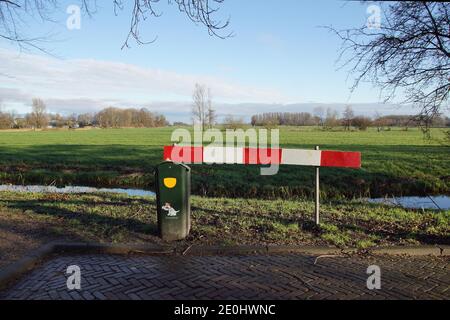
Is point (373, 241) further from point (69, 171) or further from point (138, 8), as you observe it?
point (69, 171)

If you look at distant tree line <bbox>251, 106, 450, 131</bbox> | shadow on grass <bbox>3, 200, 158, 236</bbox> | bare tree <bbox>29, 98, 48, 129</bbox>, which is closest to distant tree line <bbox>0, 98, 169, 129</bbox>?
bare tree <bbox>29, 98, 48, 129</bbox>

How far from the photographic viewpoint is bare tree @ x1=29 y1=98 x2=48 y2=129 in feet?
288

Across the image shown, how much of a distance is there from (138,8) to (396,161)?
1761 cm

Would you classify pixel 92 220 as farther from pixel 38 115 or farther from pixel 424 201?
pixel 38 115

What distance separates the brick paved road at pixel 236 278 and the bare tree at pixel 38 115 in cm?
9493

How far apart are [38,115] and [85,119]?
2083cm

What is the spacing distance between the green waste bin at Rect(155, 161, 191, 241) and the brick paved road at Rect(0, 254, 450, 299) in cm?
67

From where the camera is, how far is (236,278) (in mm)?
3936

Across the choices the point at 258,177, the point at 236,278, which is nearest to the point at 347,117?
the point at 258,177

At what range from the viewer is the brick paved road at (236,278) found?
3.57 metres

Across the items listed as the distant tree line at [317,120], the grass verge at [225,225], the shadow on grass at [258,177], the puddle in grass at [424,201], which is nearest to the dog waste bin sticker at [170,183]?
the grass verge at [225,225]

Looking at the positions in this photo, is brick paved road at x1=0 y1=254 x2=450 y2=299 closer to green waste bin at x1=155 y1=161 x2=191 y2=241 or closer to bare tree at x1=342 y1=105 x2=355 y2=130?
green waste bin at x1=155 y1=161 x2=191 y2=241

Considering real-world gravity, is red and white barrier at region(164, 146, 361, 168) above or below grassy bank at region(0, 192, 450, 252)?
above
